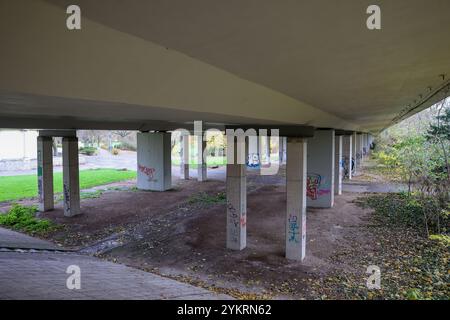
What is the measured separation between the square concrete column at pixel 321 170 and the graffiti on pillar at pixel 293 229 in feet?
32.5

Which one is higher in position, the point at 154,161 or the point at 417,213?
the point at 154,161

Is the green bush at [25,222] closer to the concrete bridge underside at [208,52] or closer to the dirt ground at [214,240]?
the dirt ground at [214,240]

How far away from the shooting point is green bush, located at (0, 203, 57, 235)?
1819 centimetres

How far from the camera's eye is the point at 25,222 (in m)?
19.4

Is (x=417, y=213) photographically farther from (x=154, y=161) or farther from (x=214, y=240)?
(x=154, y=161)

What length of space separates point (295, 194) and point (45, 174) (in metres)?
17.0

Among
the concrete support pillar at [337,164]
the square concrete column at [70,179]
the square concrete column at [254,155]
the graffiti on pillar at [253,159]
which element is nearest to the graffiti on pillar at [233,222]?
the square concrete column at [70,179]

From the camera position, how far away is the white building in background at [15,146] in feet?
168

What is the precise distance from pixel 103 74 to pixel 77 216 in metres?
19.2

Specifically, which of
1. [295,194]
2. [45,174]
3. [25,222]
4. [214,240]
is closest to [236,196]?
[214,240]

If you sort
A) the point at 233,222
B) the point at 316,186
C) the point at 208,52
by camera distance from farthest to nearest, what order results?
the point at 316,186, the point at 233,222, the point at 208,52

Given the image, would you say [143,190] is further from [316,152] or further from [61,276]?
[61,276]

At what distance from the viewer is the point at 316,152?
2412 centimetres

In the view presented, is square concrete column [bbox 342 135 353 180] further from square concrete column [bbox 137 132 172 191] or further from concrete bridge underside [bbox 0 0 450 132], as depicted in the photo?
concrete bridge underside [bbox 0 0 450 132]
